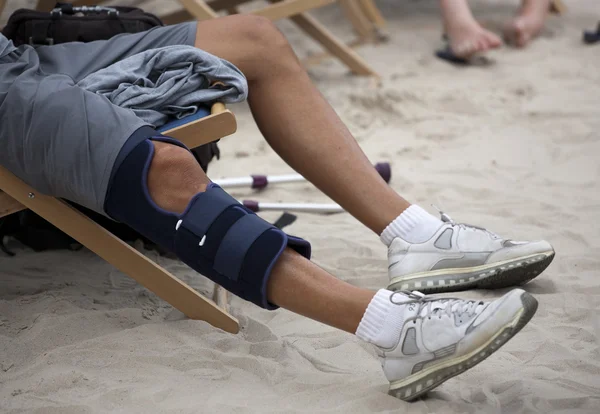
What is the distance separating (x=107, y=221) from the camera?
205cm

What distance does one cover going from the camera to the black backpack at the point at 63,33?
1991mm

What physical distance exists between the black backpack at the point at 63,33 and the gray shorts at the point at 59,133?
0.40 meters

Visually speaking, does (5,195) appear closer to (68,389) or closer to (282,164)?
(68,389)

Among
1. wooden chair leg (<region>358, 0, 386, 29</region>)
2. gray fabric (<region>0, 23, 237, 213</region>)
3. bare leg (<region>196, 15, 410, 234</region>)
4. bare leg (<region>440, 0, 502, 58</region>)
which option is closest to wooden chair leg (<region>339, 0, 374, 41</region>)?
wooden chair leg (<region>358, 0, 386, 29</region>)

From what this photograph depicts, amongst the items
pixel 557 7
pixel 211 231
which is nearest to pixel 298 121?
pixel 211 231

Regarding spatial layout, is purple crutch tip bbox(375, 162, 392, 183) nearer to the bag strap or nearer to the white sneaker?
the white sneaker

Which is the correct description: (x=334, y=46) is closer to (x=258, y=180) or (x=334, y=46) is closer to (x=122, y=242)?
(x=258, y=180)

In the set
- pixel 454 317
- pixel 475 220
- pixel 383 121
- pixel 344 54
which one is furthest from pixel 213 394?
pixel 344 54

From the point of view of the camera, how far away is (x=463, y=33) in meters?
3.83

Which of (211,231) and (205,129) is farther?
(205,129)

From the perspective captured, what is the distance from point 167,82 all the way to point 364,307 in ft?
2.16

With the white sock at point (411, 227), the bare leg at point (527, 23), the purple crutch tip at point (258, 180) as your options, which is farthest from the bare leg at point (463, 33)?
the white sock at point (411, 227)

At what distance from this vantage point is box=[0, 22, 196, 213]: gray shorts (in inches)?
56.6

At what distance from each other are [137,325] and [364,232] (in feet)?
2.73
